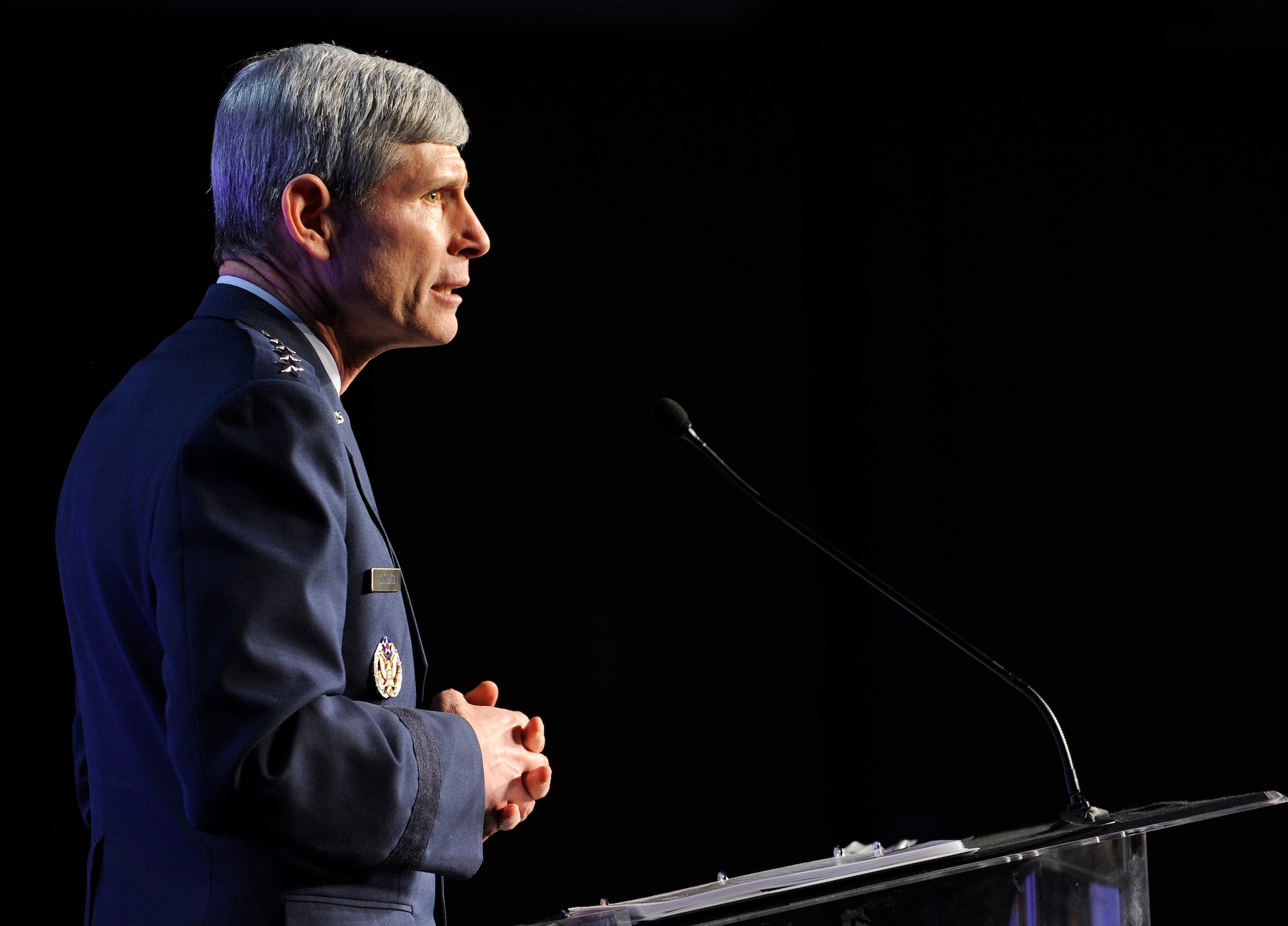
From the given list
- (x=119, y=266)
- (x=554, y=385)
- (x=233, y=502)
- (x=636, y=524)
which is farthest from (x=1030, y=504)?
(x=233, y=502)

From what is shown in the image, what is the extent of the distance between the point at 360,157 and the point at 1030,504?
2077 millimetres

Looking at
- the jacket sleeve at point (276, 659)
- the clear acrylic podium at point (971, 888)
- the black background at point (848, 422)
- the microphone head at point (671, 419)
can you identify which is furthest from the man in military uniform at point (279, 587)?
the black background at point (848, 422)

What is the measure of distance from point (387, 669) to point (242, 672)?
Result: 0.22 m

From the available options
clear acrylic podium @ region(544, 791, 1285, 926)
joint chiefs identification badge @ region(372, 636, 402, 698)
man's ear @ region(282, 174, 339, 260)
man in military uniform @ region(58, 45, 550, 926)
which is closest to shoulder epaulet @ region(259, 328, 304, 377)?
man in military uniform @ region(58, 45, 550, 926)

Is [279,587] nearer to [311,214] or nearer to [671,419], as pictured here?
[311,214]

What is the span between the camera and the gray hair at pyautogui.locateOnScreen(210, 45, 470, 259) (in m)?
1.19

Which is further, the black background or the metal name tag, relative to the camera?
the black background

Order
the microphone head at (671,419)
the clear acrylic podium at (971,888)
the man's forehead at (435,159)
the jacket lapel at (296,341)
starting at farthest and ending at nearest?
the microphone head at (671,419) → the man's forehead at (435,159) → the jacket lapel at (296,341) → the clear acrylic podium at (971,888)

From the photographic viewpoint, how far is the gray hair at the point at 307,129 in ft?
3.90

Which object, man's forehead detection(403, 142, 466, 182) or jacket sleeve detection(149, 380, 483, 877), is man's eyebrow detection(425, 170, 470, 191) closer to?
man's forehead detection(403, 142, 466, 182)

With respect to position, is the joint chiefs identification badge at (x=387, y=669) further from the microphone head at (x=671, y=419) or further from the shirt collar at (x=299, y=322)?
the microphone head at (x=671, y=419)

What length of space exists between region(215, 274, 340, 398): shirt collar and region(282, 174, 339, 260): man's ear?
0.06 m

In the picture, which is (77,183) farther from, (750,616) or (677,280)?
(750,616)

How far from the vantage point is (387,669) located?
3.52ft
